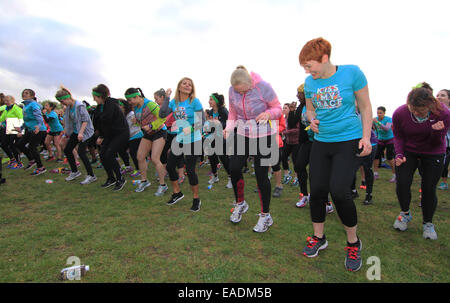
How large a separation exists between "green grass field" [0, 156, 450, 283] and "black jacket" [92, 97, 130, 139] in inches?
67.3

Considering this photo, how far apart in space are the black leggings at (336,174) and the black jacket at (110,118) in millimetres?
5057

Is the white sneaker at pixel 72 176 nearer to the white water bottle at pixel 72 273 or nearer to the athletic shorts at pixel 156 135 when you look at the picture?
the athletic shorts at pixel 156 135

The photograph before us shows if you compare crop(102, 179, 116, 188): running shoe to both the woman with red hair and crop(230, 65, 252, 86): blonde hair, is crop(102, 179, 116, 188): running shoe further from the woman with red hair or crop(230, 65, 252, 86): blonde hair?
the woman with red hair

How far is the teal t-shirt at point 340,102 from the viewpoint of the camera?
2674 millimetres

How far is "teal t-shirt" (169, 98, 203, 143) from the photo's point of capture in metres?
4.74

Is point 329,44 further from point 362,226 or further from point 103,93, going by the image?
point 103,93

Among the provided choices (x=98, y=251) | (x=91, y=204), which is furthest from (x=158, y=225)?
(x=91, y=204)

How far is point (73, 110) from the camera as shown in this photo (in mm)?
7012

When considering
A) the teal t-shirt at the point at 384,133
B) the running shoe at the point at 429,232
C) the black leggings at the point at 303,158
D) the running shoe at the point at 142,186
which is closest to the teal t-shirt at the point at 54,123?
the running shoe at the point at 142,186

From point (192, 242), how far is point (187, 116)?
7.70ft

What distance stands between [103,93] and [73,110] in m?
1.30

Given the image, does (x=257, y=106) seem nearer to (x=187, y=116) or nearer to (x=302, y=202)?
(x=187, y=116)

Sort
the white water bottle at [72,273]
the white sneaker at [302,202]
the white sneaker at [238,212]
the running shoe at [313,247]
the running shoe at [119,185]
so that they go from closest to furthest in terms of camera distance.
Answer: the white water bottle at [72,273] → the running shoe at [313,247] → the white sneaker at [238,212] → the white sneaker at [302,202] → the running shoe at [119,185]

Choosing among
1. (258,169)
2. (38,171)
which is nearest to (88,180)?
(38,171)
